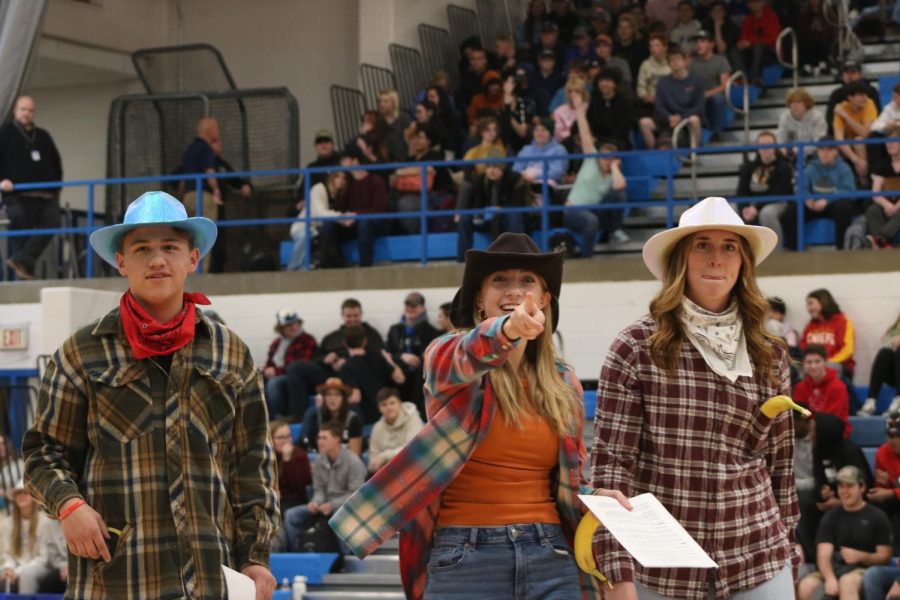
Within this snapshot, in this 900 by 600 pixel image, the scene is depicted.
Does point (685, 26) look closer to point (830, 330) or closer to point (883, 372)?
point (830, 330)

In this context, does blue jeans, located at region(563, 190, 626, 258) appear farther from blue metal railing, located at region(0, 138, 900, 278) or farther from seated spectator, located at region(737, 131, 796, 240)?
seated spectator, located at region(737, 131, 796, 240)

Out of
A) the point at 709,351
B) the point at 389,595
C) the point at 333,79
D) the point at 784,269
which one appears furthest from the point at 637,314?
the point at 709,351

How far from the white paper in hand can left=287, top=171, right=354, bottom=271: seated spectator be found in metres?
11.8

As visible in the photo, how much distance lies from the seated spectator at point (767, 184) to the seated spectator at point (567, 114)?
2317 mm

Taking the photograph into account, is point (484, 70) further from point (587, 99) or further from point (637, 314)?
point (637, 314)

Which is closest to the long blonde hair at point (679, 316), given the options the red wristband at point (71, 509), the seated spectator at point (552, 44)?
the red wristband at point (71, 509)

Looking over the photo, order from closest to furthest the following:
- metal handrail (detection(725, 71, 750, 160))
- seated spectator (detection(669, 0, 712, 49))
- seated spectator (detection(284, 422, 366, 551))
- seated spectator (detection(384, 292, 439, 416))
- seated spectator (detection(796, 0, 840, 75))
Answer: seated spectator (detection(284, 422, 366, 551)), seated spectator (detection(384, 292, 439, 416)), metal handrail (detection(725, 71, 750, 160)), seated spectator (detection(796, 0, 840, 75)), seated spectator (detection(669, 0, 712, 49))

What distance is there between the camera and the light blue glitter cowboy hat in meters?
4.47

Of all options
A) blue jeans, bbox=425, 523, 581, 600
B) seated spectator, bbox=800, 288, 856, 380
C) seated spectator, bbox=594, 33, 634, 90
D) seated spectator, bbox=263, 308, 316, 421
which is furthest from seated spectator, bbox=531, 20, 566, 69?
blue jeans, bbox=425, 523, 581, 600

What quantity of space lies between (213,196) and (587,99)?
431cm

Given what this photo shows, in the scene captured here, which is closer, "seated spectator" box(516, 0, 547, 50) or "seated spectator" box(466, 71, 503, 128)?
"seated spectator" box(466, 71, 503, 128)

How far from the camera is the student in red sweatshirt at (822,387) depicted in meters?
12.1

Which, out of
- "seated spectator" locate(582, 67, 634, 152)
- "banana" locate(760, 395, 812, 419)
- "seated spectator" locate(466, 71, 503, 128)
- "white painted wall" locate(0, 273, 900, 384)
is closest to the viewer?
"banana" locate(760, 395, 812, 419)

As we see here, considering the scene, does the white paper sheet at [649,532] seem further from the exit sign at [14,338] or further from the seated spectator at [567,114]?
the exit sign at [14,338]
